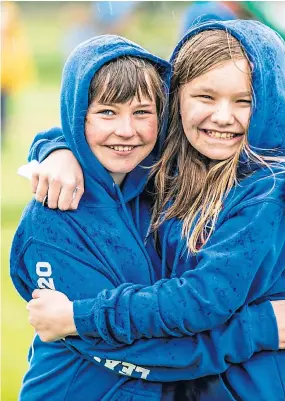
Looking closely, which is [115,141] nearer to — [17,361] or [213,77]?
[213,77]

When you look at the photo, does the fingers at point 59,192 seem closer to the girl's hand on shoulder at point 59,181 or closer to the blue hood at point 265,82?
the girl's hand on shoulder at point 59,181

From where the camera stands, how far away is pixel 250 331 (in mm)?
2463

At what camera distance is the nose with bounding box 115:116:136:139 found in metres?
2.59

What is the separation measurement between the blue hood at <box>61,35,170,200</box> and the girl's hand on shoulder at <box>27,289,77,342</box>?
38 centimetres

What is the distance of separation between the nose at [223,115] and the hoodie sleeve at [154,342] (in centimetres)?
59

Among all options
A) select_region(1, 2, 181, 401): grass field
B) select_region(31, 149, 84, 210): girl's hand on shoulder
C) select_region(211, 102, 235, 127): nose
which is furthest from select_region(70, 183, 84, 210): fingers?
select_region(1, 2, 181, 401): grass field

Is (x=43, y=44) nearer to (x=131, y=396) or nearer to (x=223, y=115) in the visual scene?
(x=223, y=115)

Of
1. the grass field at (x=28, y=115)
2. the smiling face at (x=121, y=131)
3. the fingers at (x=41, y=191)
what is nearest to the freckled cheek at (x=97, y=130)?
the smiling face at (x=121, y=131)

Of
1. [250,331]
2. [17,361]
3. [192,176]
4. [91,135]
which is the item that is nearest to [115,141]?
[91,135]

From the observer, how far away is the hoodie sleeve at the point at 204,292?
2410 mm

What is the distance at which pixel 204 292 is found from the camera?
95.0 inches

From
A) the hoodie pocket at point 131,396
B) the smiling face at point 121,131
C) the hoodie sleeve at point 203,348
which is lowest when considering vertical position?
the hoodie pocket at point 131,396

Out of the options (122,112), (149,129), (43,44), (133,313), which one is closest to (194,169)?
(149,129)

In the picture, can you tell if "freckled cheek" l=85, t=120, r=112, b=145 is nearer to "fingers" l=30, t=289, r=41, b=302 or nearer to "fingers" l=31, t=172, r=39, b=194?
"fingers" l=31, t=172, r=39, b=194
